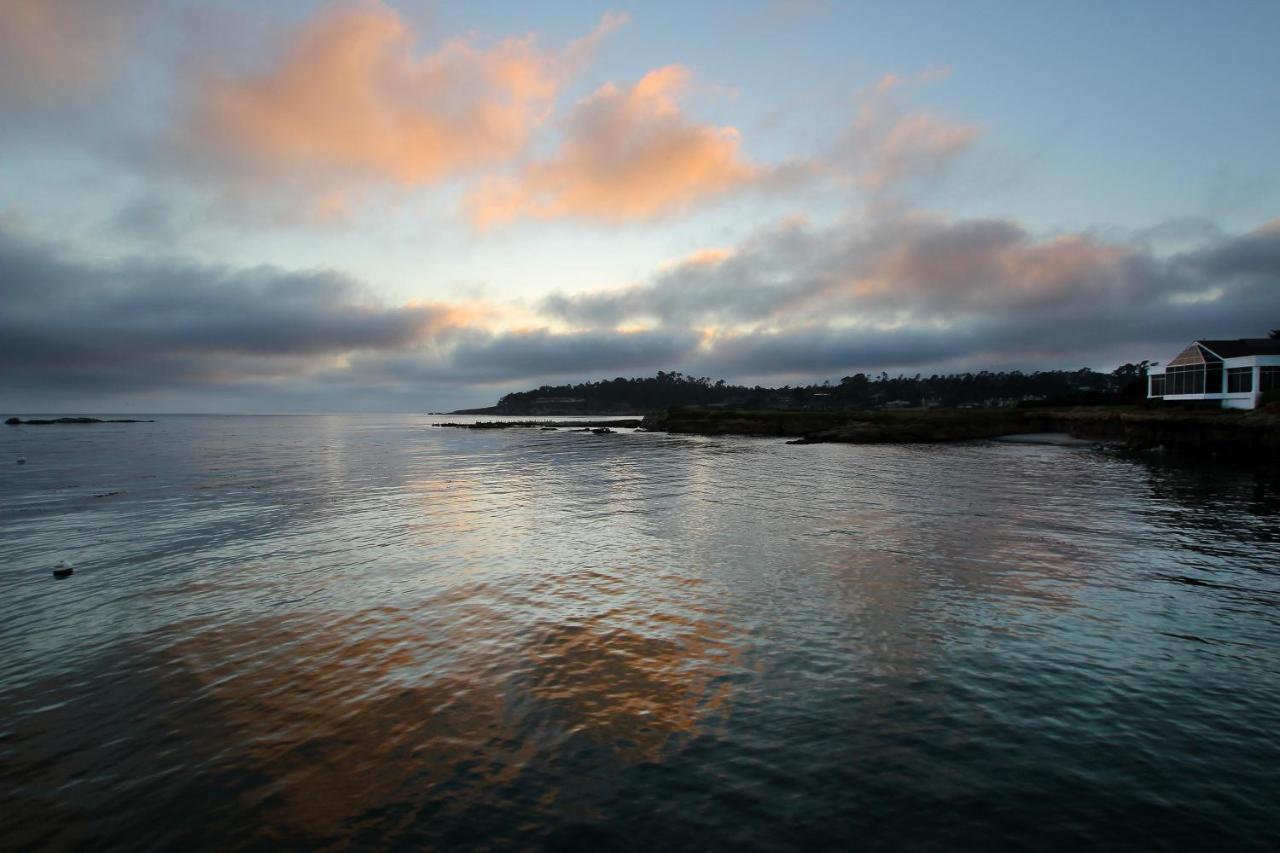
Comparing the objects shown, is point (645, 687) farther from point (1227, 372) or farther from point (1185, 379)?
point (1185, 379)

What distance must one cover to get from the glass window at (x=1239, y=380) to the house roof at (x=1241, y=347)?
7.85 feet

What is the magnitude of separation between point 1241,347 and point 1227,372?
4301 mm

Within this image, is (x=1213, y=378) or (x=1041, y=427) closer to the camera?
(x=1213, y=378)

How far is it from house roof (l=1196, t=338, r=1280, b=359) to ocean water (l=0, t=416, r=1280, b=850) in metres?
74.6

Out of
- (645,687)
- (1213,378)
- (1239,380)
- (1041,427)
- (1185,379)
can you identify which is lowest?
(645,687)

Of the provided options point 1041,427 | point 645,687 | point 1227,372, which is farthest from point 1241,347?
point 645,687

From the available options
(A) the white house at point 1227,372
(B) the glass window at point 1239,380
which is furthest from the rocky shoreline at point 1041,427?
(B) the glass window at point 1239,380

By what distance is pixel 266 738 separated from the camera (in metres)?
9.29

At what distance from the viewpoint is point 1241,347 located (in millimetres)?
76375

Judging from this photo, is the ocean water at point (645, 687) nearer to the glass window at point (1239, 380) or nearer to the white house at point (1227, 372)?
the white house at point (1227, 372)

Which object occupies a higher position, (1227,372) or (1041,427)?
(1227,372)

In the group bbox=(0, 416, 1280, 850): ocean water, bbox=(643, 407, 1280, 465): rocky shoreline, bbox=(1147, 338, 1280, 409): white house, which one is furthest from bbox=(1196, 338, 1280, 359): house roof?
bbox=(0, 416, 1280, 850): ocean water

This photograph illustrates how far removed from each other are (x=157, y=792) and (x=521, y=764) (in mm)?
4971

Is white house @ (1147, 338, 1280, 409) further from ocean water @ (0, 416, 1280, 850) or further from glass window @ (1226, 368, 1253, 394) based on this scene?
ocean water @ (0, 416, 1280, 850)
